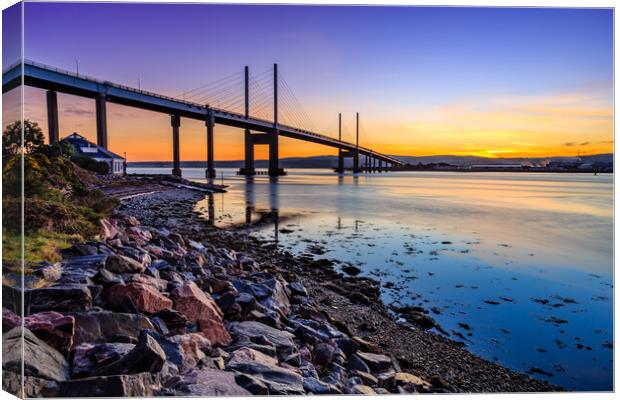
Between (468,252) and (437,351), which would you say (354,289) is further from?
(468,252)

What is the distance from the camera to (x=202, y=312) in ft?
10.9

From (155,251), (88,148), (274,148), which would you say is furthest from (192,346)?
(274,148)

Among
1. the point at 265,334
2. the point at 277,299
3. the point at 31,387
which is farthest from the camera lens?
the point at 277,299

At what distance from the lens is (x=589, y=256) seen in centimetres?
820

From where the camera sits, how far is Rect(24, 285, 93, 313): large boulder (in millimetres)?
2824

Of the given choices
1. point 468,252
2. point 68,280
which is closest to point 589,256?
point 468,252

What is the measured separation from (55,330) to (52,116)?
2974 cm

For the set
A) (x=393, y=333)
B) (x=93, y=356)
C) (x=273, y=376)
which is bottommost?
(x=393, y=333)

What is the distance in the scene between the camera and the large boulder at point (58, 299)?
282 centimetres

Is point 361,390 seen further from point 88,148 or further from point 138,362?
point 88,148

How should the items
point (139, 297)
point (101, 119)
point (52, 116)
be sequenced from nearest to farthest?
point (139, 297) → point (52, 116) → point (101, 119)

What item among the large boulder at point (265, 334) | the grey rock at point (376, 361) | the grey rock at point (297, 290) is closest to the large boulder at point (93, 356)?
the large boulder at point (265, 334)

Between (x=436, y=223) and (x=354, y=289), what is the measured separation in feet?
27.6

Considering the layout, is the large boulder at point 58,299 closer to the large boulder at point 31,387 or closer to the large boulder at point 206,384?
the large boulder at point 31,387
